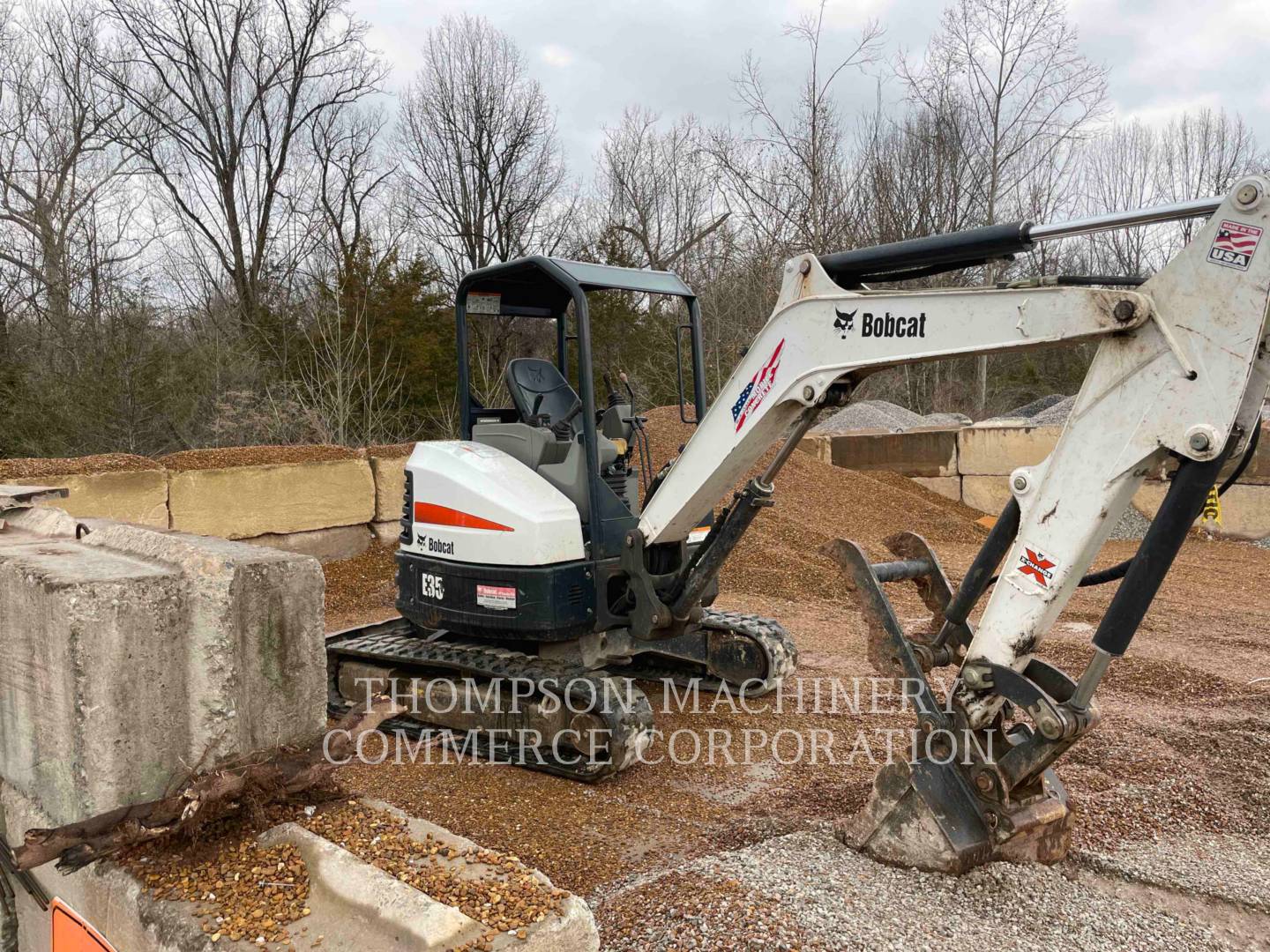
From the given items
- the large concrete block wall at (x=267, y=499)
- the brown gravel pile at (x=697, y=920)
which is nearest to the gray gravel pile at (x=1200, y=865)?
the brown gravel pile at (x=697, y=920)

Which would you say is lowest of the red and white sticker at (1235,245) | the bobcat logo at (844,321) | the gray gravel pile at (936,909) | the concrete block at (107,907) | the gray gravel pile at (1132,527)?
the gray gravel pile at (1132,527)

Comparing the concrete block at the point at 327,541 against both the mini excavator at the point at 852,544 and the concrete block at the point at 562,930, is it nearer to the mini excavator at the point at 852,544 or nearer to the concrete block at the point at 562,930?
the mini excavator at the point at 852,544

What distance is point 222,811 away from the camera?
231cm

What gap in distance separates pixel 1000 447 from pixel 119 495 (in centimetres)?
1005

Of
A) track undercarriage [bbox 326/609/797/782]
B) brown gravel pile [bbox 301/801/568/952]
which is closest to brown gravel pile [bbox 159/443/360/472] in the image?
track undercarriage [bbox 326/609/797/782]

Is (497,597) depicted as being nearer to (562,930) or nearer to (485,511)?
(485,511)

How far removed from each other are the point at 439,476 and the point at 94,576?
2.70m

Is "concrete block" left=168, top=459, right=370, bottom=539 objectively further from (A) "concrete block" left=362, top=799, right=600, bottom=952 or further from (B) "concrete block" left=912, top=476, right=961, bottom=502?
(B) "concrete block" left=912, top=476, right=961, bottom=502

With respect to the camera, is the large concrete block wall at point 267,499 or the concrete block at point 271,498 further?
the concrete block at point 271,498

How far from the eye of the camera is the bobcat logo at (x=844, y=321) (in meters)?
3.65

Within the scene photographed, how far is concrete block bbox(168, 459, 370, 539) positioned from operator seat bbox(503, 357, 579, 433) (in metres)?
3.78

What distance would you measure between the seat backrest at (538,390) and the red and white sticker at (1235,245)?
126 inches

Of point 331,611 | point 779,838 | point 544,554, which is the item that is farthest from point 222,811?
point 331,611

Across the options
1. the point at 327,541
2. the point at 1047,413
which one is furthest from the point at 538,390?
the point at 1047,413
